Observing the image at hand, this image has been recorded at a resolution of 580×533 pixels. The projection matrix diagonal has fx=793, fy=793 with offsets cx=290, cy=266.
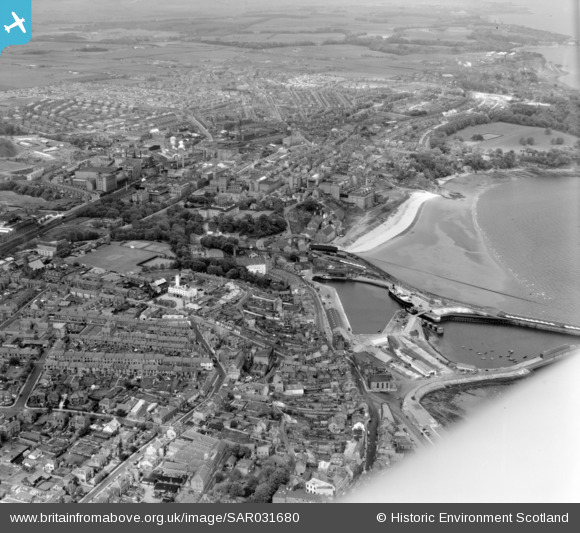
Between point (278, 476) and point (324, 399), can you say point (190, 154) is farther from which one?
point (278, 476)

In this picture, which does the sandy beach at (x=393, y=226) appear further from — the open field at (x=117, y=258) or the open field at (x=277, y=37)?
the open field at (x=277, y=37)

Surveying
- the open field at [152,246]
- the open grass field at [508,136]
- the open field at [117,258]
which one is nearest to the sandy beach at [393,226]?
the open field at [152,246]

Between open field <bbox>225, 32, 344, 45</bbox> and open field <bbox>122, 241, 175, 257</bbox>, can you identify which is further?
open field <bbox>225, 32, 344, 45</bbox>

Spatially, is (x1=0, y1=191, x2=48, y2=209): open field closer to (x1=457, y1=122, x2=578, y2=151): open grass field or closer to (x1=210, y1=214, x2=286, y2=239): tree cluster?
(x1=210, y1=214, x2=286, y2=239): tree cluster

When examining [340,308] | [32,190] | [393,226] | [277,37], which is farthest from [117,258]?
[277,37]

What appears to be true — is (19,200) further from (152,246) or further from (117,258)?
(117,258)

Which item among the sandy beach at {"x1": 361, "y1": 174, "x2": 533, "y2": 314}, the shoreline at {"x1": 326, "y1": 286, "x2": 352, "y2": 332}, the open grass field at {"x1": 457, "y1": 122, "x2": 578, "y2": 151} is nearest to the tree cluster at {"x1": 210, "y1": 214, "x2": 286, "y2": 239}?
the sandy beach at {"x1": 361, "y1": 174, "x2": 533, "y2": 314}

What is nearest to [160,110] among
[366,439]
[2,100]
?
[2,100]
